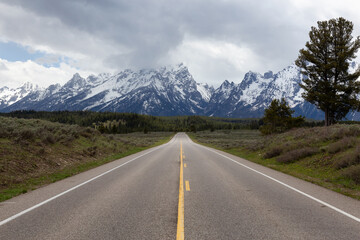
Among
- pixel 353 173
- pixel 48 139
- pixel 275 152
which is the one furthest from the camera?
pixel 275 152

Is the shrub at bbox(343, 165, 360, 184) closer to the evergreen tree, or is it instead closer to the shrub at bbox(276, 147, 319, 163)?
the shrub at bbox(276, 147, 319, 163)

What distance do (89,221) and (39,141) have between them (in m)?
14.4

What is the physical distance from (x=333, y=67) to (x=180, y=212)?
2765cm

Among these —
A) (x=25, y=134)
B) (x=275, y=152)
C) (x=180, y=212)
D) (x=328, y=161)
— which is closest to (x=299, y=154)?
(x=328, y=161)

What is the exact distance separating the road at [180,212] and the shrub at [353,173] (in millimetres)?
1763

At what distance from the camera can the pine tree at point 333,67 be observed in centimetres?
2691

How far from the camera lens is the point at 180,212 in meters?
6.58

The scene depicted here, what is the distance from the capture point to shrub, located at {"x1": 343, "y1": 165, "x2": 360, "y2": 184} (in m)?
10.3

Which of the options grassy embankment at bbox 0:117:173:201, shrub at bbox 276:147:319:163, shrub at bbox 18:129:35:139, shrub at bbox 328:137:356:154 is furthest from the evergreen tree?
shrub at bbox 18:129:35:139

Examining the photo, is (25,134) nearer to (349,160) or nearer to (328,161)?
(328,161)

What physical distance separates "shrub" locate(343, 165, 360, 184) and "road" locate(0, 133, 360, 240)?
1763 millimetres

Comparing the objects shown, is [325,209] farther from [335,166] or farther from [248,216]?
[335,166]

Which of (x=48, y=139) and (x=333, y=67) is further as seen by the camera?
(x=333, y=67)

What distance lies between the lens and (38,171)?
13.5 m
